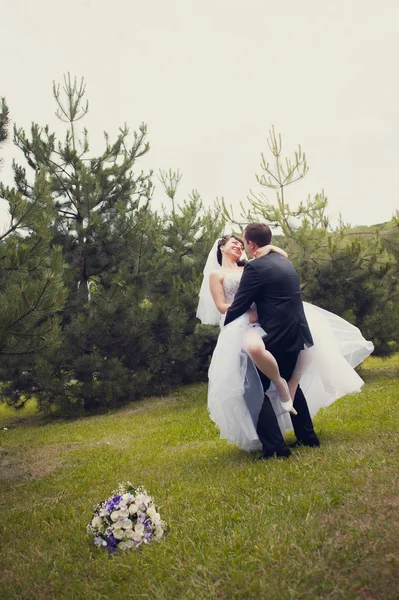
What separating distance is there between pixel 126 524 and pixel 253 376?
1.97 metres

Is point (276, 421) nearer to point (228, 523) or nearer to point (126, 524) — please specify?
point (228, 523)

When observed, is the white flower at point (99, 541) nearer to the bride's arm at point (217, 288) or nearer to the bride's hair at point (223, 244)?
the bride's arm at point (217, 288)

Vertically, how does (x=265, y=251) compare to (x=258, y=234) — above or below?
below

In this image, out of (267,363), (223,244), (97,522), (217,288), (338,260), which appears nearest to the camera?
(97,522)

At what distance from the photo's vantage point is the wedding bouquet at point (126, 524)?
368 centimetres

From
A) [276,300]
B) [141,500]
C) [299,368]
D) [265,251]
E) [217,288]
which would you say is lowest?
[141,500]

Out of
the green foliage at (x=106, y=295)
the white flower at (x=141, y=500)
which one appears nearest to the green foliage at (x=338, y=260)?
the green foliage at (x=106, y=295)

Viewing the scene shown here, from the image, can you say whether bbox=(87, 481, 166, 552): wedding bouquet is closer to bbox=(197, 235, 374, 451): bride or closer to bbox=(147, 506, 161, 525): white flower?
bbox=(147, 506, 161, 525): white flower

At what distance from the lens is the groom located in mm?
5160

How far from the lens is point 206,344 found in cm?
1592

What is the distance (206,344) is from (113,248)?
413 centimetres

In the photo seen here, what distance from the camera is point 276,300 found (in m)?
5.19

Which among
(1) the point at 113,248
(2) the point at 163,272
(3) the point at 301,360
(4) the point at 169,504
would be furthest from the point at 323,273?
(4) the point at 169,504

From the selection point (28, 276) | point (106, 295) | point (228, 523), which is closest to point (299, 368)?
point (228, 523)
